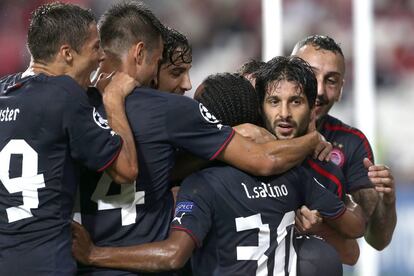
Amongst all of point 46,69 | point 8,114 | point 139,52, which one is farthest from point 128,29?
point 8,114

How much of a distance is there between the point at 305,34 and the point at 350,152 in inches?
195

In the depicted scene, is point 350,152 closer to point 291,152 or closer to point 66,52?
point 291,152

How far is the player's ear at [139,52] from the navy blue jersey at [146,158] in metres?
0.20

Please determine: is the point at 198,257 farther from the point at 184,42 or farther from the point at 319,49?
the point at 319,49

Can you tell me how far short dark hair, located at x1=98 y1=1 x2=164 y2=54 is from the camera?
3.77 metres

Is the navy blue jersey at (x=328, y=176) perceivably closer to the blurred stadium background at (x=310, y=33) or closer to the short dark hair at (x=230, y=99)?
the short dark hair at (x=230, y=99)

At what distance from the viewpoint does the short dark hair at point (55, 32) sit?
3.50 metres

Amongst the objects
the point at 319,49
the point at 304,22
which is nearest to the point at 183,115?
the point at 319,49

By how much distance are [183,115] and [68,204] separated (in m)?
0.54

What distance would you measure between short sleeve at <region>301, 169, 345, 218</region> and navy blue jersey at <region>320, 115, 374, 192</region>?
900 millimetres

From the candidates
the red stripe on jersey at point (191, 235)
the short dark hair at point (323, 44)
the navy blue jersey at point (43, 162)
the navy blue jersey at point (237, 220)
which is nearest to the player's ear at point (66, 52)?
the navy blue jersey at point (43, 162)

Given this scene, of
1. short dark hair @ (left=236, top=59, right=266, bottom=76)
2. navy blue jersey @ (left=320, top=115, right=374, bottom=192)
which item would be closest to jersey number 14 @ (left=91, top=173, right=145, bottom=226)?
short dark hair @ (left=236, top=59, right=266, bottom=76)

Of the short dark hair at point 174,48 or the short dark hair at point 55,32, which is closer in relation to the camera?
the short dark hair at point 55,32

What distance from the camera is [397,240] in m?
8.66
